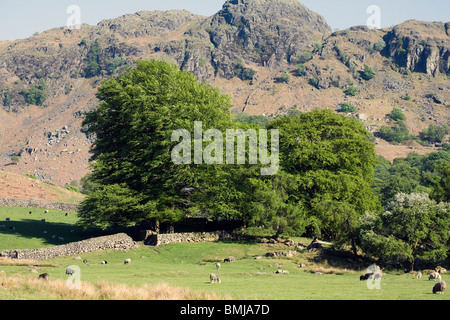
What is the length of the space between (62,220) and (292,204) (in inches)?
1399

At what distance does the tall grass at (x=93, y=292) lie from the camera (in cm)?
2186

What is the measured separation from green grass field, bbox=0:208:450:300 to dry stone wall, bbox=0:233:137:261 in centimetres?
120

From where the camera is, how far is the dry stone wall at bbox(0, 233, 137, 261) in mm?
41156

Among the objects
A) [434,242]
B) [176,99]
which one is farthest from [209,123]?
[434,242]

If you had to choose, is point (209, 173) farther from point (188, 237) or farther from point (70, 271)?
point (70, 271)

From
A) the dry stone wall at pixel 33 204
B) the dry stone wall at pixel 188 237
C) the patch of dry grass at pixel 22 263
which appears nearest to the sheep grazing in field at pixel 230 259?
the dry stone wall at pixel 188 237

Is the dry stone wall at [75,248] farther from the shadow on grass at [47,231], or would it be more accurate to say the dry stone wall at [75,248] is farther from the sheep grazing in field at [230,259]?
the sheep grazing in field at [230,259]

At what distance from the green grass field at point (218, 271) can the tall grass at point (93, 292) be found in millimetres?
579

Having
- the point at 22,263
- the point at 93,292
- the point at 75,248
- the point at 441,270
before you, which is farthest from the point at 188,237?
the point at 93,292

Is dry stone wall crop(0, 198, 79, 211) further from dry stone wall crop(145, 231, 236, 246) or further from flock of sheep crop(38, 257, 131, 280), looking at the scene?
flock of sheep crop(38, 257, 131, 280)

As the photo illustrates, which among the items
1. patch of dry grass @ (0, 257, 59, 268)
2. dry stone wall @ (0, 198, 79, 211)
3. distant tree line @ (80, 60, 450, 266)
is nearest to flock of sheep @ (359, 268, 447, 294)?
distant tree line @ (80, 60, 450, 266)

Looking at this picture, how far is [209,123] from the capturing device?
5469 centimetres

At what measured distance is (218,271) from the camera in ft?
120
